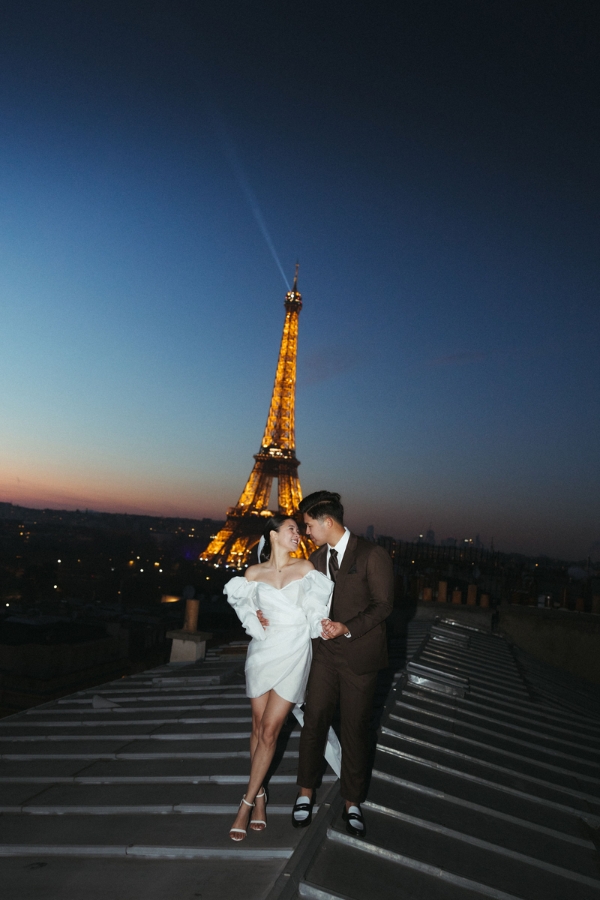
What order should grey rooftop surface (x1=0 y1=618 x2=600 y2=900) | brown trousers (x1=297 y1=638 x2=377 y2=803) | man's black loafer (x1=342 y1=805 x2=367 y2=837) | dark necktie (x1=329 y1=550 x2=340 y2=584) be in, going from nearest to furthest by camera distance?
grey rooftop surface (x1=0 y1=618 x2=600 y2=900)
man's black loafer (x1=342 y1=805 x2=367 y2=837)
brown trousers (x1=297 y1=638 x2=377 y2=803)
dark necktie (x1=329 y1=550 x2=340 y2=584)

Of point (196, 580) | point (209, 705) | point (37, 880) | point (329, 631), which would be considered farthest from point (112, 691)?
point (196, 580)

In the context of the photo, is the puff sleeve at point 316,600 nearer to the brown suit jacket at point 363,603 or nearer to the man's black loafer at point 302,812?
the brown suit jacket at point 363,603

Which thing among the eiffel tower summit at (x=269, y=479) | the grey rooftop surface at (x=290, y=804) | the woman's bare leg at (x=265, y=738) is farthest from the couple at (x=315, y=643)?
the eiffel tower summit at (x=269, y=479)

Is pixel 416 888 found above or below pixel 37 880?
above

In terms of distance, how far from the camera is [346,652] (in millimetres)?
3686

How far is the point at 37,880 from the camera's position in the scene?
10.3 ft

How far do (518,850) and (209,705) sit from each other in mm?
3531

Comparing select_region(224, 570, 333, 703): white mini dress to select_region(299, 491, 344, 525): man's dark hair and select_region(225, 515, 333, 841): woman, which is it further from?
select_region(299, 491, 344, 525): man's dark hair

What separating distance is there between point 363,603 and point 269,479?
185ft

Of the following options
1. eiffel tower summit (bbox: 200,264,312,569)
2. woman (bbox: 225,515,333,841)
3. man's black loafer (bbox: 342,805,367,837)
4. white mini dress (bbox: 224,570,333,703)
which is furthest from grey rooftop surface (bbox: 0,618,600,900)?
eiffel tower summit (bbox: 200,264,312,569)

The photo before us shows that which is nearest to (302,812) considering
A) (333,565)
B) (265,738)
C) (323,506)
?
(265,738)

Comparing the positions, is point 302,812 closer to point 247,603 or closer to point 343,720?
point 343,720

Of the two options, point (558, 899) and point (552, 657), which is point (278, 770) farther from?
point (552, 657)

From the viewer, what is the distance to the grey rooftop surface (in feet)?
10.0
